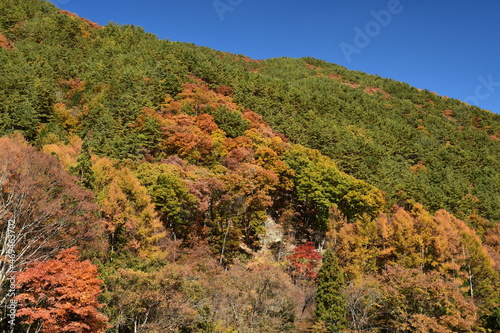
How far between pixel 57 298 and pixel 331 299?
66.5 feet

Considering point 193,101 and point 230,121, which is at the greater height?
point 193,101

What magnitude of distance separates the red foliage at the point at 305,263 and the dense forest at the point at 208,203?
0.22 metres

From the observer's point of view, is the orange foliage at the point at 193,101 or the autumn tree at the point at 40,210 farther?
the orange foliage at the point at 193,101

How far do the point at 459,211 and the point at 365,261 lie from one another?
28816 millimetres

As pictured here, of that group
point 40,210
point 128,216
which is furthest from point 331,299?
point 40,210

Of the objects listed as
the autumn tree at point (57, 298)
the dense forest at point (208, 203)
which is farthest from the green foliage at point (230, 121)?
the autumn tree at point (57, 298)

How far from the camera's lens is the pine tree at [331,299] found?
2522 centimetres

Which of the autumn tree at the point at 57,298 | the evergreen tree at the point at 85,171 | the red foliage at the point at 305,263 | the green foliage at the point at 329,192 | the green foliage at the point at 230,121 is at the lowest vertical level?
the autumn tree at the point at 57,298

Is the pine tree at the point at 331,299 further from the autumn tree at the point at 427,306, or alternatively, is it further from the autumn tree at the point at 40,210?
the autumn tree at the point at 40,210

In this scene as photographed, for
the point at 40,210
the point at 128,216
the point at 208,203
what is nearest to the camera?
the point at 40,210

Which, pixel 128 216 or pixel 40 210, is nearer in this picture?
pixel 40 210

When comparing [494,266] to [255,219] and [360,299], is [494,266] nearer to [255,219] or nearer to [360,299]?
[360,299]

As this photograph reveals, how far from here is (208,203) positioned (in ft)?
108

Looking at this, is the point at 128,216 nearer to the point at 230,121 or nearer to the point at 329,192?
the point at 329,192
